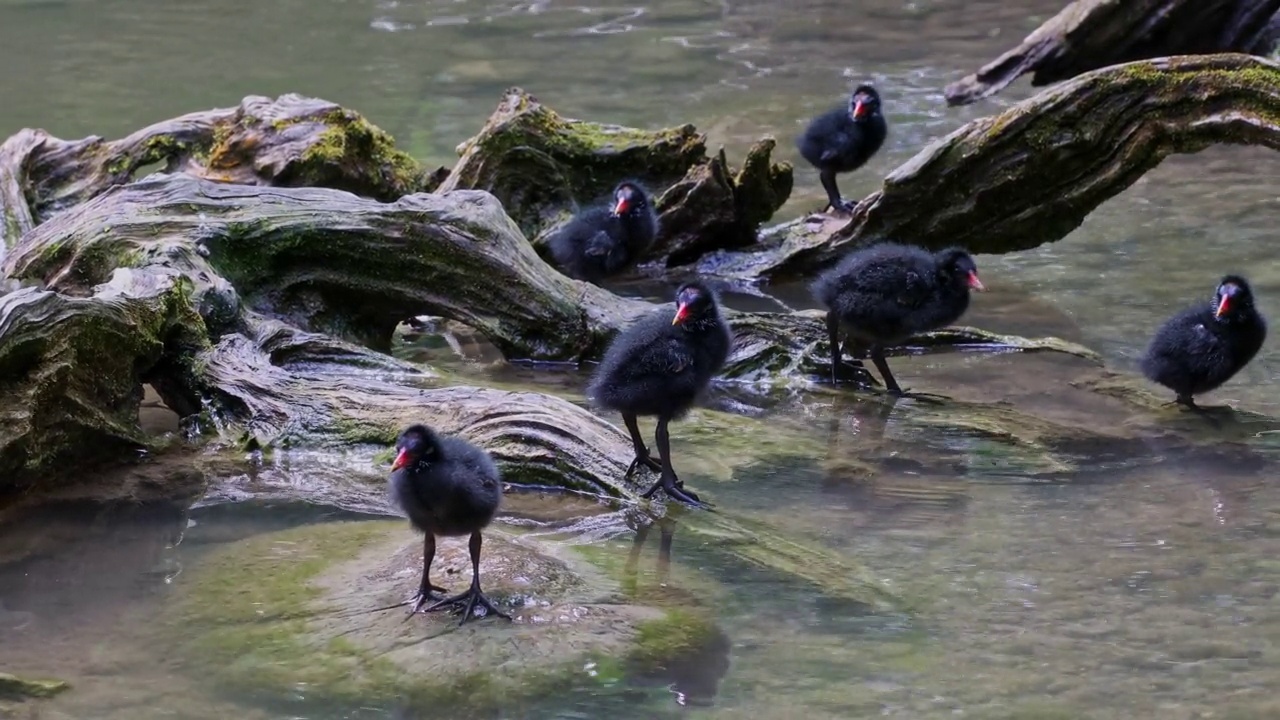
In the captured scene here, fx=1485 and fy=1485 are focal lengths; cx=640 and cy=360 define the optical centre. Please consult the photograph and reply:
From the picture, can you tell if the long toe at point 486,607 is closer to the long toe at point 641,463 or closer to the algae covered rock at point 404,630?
the algae covered rock at point 404,630

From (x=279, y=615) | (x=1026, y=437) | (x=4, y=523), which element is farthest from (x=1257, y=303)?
(x=4, y=523)

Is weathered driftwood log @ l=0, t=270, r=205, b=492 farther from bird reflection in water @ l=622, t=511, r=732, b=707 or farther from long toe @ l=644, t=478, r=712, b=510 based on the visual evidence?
bird reflection in water @ l=622, t=511, r=732, b=707

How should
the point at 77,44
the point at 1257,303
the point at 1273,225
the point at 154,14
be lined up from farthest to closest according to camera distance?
the point at 154,14 → the point at 77,44 → the point at 1273,225 → the point at 1257,303

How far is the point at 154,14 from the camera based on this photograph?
21094 mm

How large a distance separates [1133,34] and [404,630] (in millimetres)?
8512

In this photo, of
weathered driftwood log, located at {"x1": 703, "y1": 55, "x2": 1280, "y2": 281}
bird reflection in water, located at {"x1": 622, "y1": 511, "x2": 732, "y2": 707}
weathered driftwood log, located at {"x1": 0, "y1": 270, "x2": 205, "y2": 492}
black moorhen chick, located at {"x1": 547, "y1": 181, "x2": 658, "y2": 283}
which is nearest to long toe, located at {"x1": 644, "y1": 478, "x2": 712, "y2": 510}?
bird reflection in water, located at {"x1": 622, "y1": 511, "x2": 732, "y2": 707}

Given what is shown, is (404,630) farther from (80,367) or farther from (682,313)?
(80,367)

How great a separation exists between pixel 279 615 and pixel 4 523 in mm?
1783

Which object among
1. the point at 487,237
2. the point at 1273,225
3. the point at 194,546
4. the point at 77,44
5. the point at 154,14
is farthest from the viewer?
the point at 154,14

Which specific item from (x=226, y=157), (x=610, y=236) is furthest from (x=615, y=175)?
(x=226, y=157)

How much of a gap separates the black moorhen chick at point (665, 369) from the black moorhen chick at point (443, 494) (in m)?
1.19

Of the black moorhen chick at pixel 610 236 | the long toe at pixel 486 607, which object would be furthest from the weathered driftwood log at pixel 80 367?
the black moorhen chick at pixel 610 236

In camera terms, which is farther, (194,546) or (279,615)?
(194,546)

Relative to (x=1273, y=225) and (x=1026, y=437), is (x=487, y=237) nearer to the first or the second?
(x=1026, y=437)
